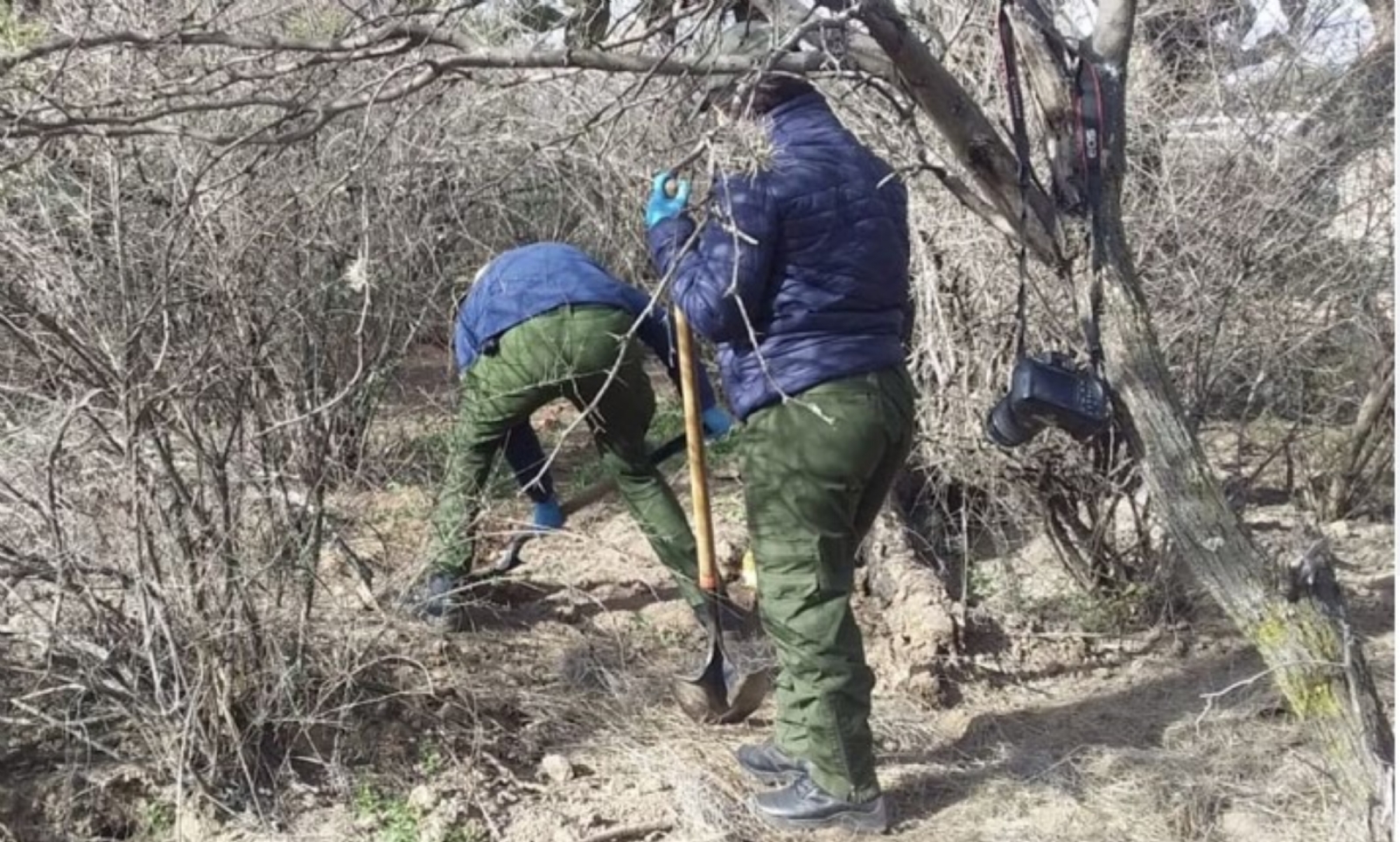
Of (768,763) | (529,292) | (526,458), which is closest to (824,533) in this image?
(768,763)

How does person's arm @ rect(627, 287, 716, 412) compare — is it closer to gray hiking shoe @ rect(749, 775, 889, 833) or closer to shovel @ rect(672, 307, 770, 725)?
shovel @ rect(672, 307, 770, 725)

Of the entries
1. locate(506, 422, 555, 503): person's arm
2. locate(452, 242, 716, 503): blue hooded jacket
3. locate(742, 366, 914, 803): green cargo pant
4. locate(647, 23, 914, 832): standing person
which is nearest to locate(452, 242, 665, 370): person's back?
locate(452, 242, 716, 503): blue hooded jacket

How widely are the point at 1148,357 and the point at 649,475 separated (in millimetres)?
1785

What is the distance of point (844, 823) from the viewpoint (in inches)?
142

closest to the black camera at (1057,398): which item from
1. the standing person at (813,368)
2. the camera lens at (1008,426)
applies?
the camera lens at (1008,426)

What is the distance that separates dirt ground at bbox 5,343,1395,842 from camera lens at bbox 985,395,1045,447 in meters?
0.72

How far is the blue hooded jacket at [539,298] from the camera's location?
4344 millimetres

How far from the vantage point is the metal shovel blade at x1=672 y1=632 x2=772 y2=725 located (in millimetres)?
4109

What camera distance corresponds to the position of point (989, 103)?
16.1 ft

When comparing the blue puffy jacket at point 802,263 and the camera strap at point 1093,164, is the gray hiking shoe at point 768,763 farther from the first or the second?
the camera strap at point 1093,164

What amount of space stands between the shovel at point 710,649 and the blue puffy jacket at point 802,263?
0.65 m

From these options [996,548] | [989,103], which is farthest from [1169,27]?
[996,548]

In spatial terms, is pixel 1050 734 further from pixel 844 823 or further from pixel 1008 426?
pixel 1008 426

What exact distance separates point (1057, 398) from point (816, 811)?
48.6 inches
